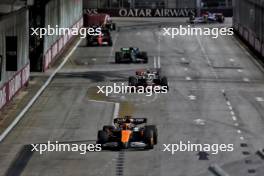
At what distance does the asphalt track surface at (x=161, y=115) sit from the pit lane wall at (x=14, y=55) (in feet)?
5.55

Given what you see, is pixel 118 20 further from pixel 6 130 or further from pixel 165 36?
pixel 6 130

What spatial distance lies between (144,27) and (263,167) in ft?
243

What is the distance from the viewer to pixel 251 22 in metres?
75.5

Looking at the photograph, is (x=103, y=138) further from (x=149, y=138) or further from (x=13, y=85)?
(x=13, y=85)

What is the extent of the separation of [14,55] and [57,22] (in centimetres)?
2694

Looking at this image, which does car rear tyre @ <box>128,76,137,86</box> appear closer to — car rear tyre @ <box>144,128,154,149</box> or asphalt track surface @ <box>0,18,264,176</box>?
asphalt track surface @ <box>0,18,264,176</box>


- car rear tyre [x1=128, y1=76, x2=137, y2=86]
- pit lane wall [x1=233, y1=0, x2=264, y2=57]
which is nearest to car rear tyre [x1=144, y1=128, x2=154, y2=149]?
car rear tyre [x1=128, y1=76, x2=137, y2=86]

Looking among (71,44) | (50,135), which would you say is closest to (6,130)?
(50,135)

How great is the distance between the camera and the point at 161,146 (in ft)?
112

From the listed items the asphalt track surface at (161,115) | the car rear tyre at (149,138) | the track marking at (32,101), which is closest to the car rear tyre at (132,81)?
the asphalt track surface at (161,115)

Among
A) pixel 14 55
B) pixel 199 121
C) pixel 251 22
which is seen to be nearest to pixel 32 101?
pixel 14 55

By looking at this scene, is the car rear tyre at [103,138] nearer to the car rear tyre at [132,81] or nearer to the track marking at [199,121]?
the track marking at [199,121]

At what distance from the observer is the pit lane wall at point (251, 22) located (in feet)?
223

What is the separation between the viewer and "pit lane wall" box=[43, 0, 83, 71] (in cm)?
5990
